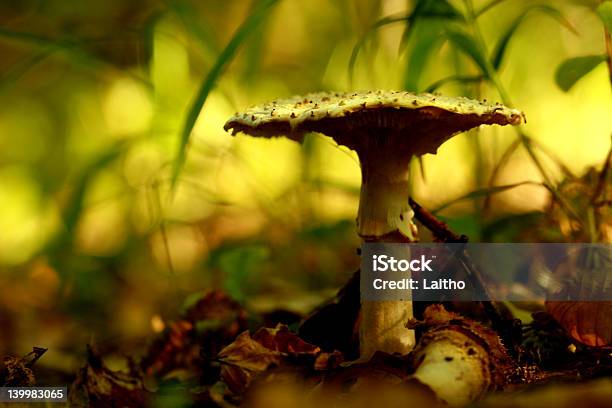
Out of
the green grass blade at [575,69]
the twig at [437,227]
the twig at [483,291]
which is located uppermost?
the green grass blade at [575,69]

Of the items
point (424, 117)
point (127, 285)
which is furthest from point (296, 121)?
point (127, 285)

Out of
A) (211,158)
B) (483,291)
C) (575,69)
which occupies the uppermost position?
(211,158)

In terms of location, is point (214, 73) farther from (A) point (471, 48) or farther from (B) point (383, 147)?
(A) point (471, 48)

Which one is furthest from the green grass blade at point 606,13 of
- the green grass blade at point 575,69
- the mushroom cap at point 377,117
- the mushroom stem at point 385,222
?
the mushroom stem at point 385,222

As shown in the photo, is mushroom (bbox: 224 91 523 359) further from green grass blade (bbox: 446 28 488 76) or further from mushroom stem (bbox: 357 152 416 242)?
green grass blade (bbox: 446 28 488 76)

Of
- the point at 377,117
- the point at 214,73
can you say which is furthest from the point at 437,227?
the point at 214,73

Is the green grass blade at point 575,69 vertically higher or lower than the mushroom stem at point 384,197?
higher

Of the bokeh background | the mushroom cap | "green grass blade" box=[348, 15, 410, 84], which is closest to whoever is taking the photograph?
the mushroom cap

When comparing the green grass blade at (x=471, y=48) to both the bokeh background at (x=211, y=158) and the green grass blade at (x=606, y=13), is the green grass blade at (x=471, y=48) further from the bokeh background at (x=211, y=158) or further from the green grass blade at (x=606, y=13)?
the green grass blade at (x=606, y=13)

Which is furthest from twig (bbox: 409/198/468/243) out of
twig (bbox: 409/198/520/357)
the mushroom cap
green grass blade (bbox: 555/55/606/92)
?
green grass blade (bbox: 555/55/606/92)
